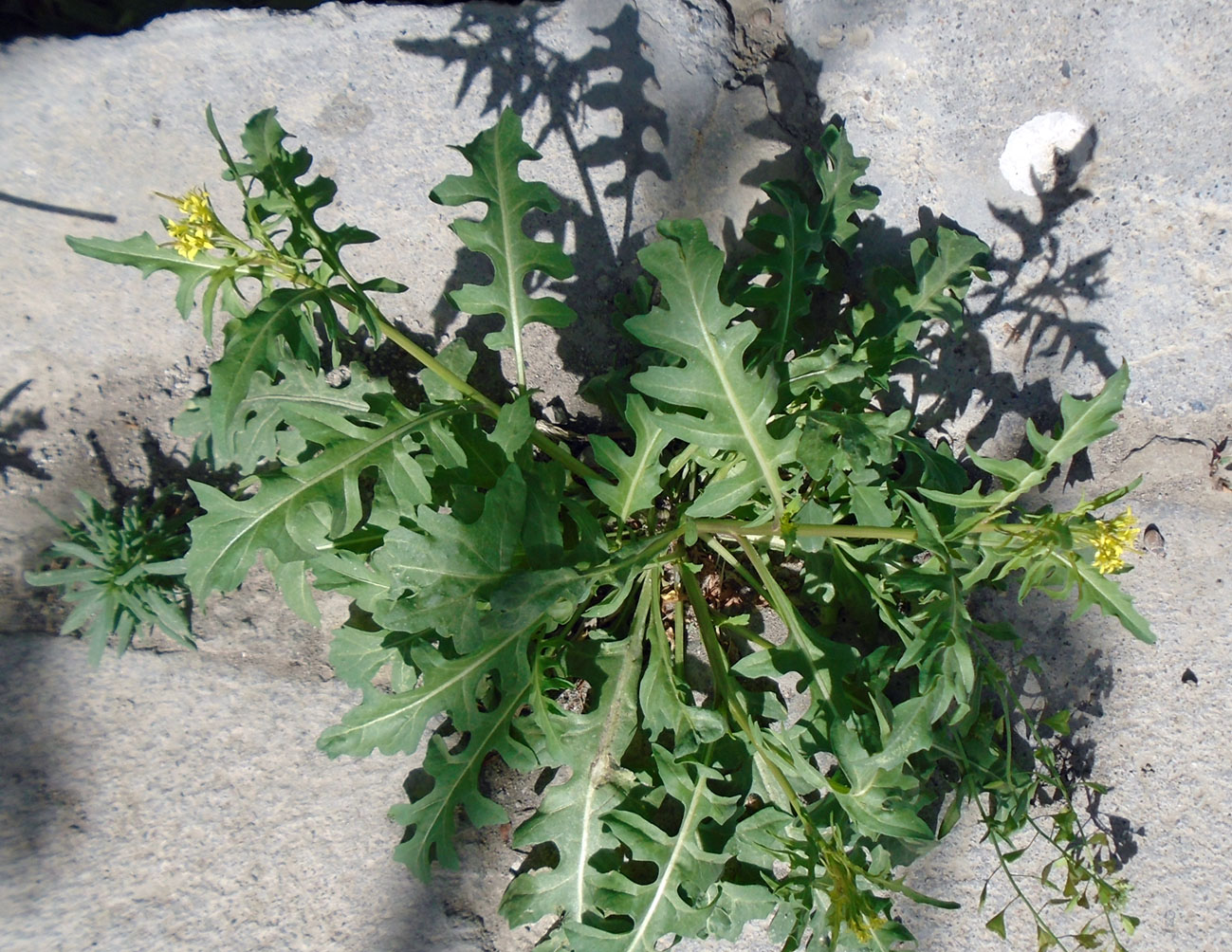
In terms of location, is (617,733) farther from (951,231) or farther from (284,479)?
(951,231)

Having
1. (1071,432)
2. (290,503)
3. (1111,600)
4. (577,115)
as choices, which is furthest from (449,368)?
(1111,600)

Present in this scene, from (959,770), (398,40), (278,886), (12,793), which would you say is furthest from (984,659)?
(12,793)

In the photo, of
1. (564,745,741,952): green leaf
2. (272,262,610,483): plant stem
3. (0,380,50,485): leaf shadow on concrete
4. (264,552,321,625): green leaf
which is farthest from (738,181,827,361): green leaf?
(0,380,50,485): leaf shadow on concrete

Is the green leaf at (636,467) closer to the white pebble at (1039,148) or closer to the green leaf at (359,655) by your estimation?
the green leaf at (359,655)

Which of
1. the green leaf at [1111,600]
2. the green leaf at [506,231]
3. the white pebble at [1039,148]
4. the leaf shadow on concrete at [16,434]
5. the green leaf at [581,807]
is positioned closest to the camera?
the green leaf at [1111,600]

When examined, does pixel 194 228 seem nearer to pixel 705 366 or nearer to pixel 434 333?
pixel 434 333

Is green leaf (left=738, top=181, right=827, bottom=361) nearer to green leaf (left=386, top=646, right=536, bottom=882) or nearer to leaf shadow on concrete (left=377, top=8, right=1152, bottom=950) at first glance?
leaf shadow on concrete (left=377, top=8, right=1152, bottom=950)

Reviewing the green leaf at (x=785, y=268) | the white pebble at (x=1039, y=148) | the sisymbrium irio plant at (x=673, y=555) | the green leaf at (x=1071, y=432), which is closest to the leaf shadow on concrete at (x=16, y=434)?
the sisymbrium irio plant at (x=673, y=555)

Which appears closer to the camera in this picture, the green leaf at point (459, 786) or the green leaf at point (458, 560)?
the green leaf at point (458, 560)
